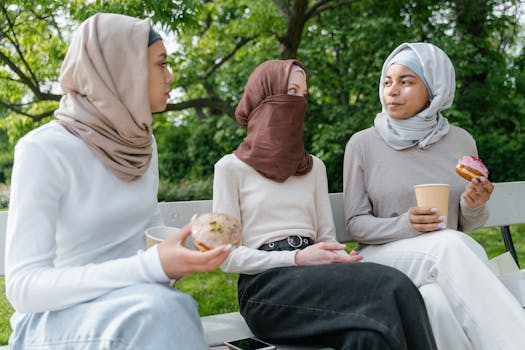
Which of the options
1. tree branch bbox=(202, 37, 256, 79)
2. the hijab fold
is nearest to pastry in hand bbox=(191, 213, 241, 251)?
the hijab fold

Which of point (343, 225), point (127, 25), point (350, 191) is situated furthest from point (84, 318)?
point (343, 225)

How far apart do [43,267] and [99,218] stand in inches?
12.4

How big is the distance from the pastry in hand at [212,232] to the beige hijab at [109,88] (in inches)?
19.1

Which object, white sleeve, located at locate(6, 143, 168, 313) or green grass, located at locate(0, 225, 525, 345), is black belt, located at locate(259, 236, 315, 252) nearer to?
white sleeve, located at locate(6, 143, 168, 313)

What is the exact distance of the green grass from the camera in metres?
4.96

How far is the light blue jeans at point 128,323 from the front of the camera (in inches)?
56.7

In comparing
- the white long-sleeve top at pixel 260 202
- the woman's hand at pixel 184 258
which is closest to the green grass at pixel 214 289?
the white long-sleeve top at pixel 260 202

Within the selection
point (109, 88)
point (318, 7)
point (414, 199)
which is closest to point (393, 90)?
point (414, 199)

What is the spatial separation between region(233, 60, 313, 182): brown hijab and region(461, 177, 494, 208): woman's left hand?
82 cm

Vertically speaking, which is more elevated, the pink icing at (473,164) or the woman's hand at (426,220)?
the pink icing at (473,164)

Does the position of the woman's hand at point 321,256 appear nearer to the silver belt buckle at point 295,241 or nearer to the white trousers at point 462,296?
the silver belt buckle at point 295,241

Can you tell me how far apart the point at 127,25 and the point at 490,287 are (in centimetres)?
173

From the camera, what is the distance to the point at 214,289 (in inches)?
227

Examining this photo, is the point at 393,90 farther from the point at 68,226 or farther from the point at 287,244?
the point at 68,226
